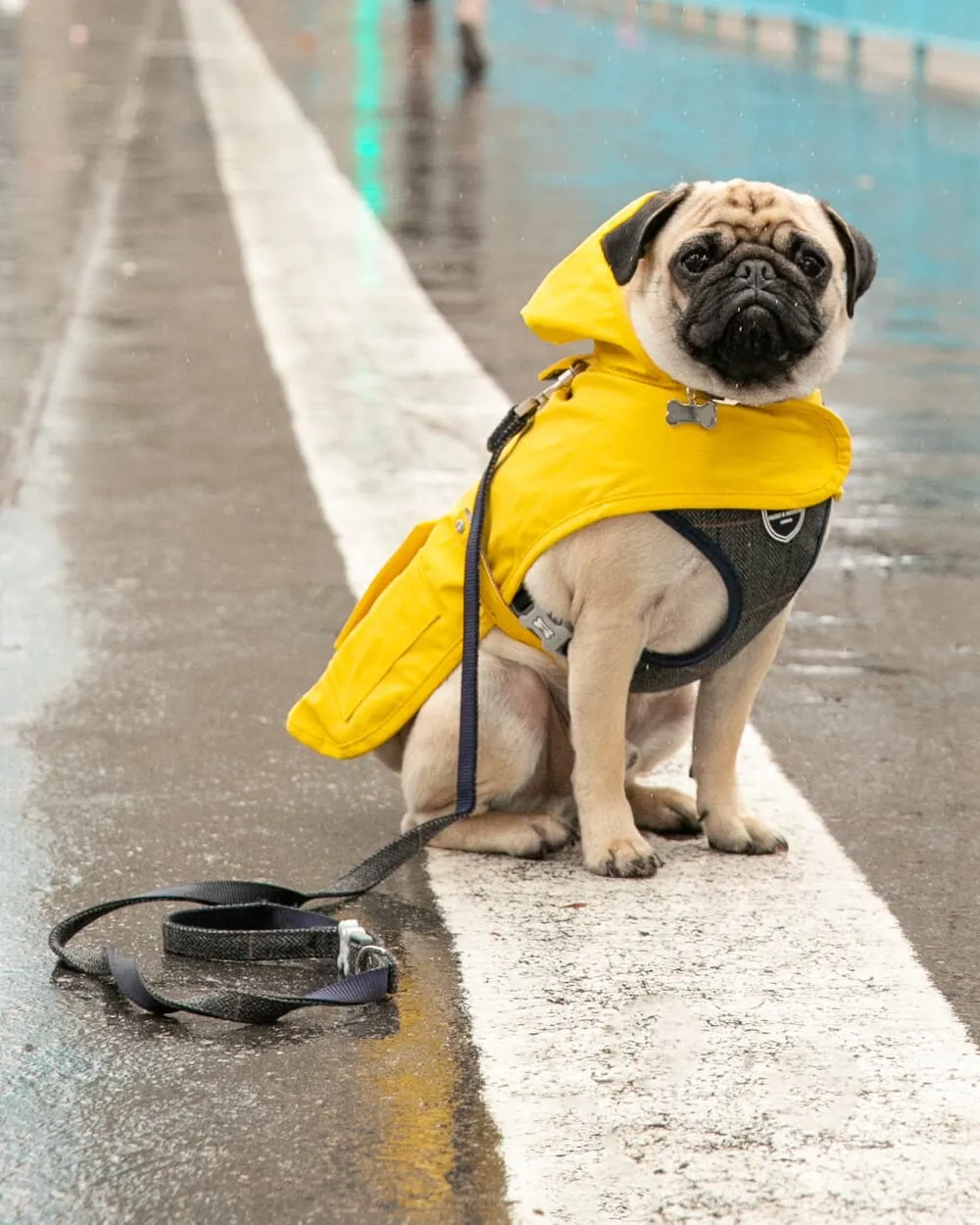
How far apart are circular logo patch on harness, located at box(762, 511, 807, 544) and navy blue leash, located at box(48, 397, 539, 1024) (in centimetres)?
53

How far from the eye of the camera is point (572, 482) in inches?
170

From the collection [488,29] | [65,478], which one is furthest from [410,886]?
[488,29]

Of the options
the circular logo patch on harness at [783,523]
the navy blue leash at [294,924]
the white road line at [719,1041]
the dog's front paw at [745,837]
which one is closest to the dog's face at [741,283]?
the circular logo patch on harness at [783,523]

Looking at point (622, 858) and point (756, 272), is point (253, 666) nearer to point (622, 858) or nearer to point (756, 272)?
point (622, 858)

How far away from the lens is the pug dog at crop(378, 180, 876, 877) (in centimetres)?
421

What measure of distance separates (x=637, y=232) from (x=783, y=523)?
632mm

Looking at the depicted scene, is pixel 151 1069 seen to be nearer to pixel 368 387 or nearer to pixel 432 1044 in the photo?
pixel 432 1044

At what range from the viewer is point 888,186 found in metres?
16.3

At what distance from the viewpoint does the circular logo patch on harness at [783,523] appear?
4.32 m

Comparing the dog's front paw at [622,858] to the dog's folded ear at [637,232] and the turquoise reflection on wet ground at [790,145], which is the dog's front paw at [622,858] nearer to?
the dog's folded ear at [637,232]

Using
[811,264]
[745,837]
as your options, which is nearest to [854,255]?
[811,264]

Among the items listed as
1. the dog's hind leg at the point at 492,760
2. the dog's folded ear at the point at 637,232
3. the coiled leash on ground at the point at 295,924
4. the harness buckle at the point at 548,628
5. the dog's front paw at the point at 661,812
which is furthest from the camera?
the dog's front paw at the point at 661,812

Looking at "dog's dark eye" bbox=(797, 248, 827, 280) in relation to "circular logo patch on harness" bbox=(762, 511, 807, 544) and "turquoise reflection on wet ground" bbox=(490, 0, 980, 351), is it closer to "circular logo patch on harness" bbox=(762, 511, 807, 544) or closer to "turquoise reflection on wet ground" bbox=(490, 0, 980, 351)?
"circular logo patch on harness" bbox=(762, 511, 807, 544)

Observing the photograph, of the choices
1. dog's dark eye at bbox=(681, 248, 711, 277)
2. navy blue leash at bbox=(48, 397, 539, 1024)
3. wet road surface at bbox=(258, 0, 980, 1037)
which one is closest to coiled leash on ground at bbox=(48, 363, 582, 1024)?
navy blue leash at bbox=(48, 397, 539, 1024)
